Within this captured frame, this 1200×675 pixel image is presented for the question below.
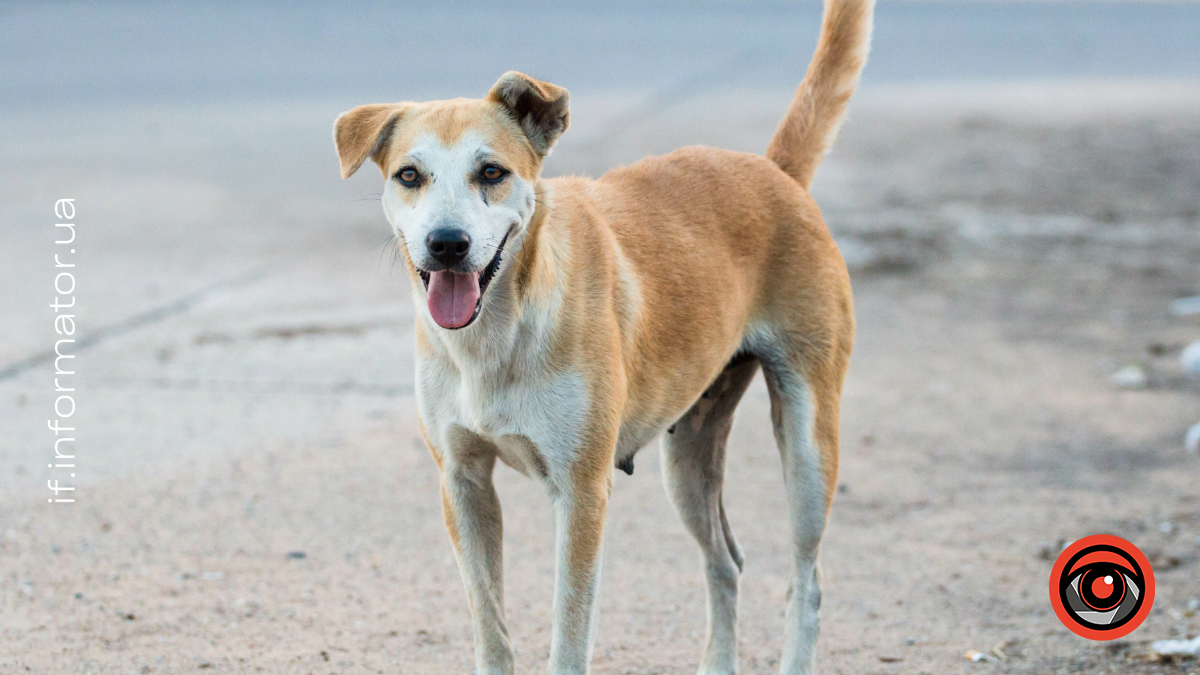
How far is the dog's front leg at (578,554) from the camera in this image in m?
3.48

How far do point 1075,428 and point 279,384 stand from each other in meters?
4.34

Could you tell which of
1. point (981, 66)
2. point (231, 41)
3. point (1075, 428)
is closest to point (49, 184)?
point (1075, 428)

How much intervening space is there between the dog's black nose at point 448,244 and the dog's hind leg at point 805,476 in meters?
1.43

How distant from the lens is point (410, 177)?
337 cm

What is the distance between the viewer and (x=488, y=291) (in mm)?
3426

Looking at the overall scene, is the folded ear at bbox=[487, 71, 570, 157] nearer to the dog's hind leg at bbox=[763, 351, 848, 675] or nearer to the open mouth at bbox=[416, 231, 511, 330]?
the open mouth at bbox=[416, 231, 511, 330]

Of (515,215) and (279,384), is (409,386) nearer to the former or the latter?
(279,384)

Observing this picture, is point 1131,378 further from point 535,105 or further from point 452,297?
point 452,297

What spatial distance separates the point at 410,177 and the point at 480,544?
1065 millimetres

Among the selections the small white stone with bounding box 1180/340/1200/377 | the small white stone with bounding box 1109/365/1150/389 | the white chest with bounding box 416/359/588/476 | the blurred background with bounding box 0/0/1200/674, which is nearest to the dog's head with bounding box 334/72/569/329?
the white chest with bounding box 416/359/588/476

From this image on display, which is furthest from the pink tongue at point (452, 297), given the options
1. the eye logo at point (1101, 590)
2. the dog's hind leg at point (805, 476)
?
the eye logo at point (1101, 590)

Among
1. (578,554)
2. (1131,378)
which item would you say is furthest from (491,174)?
(1131,378)

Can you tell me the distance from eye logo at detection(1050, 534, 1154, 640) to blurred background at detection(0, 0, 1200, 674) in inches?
3.3

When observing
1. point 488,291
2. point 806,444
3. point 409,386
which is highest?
point 488,291
